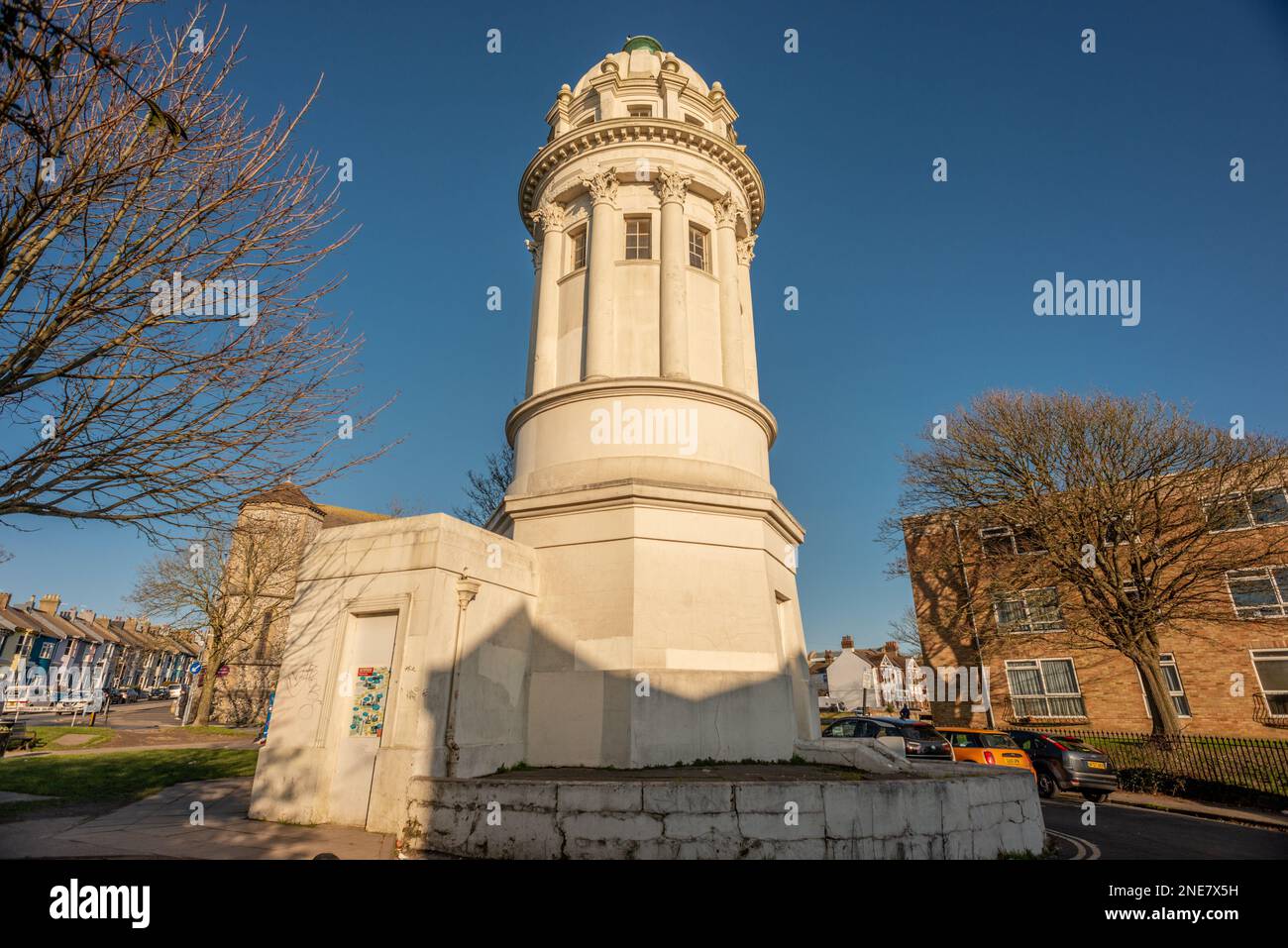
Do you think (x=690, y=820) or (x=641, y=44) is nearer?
(x=690, y=820)

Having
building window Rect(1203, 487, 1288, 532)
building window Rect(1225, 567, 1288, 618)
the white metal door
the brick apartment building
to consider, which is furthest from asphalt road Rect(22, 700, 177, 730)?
building window Rect(1225, 567, 1288, 618)

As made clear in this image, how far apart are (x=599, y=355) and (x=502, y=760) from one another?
29.8 feet

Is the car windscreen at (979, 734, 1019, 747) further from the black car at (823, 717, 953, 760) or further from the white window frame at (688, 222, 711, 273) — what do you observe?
the white window frame at (688, 222, 711, 273)

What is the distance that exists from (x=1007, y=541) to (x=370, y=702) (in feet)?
98.4

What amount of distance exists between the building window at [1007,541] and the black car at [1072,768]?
10040mm

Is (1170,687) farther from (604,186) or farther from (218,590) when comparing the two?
(218,590)

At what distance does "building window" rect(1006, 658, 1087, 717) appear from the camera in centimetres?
2862

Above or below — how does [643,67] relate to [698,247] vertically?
above

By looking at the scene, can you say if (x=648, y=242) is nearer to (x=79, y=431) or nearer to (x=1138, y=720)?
(x=79, y=431)

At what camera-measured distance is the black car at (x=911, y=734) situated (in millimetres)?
16953

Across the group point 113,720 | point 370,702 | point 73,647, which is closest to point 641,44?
point 370,702

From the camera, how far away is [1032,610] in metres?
28.6

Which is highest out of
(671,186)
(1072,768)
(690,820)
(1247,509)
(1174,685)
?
(671,186)

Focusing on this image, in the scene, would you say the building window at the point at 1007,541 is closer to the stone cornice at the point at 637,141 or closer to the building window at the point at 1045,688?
the building window at the point at 1045,688
